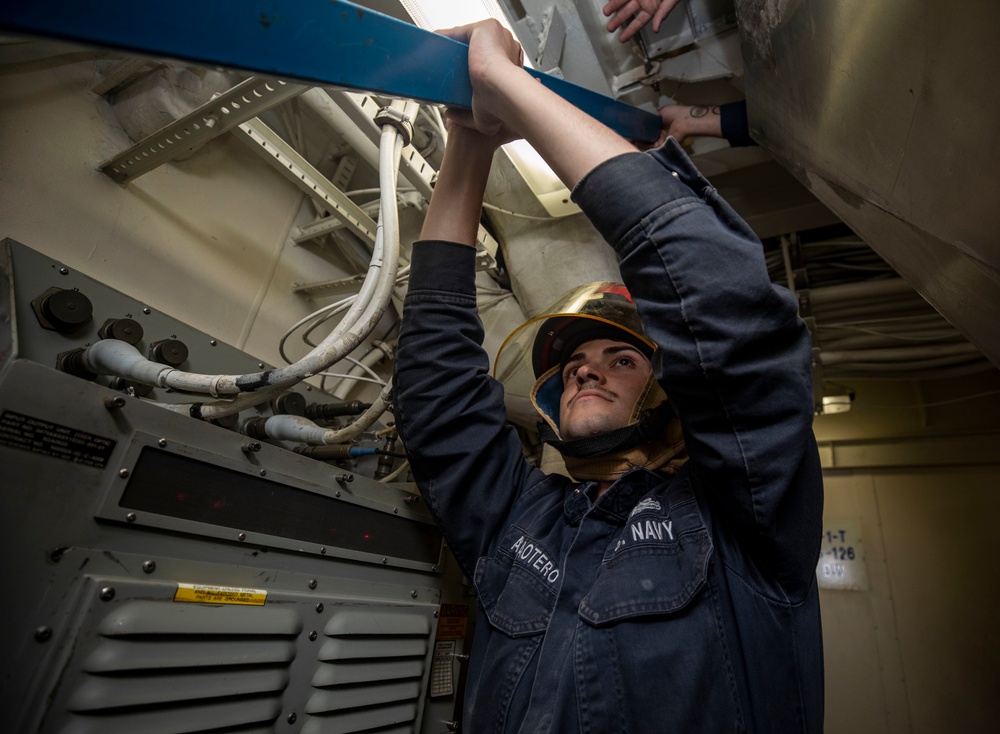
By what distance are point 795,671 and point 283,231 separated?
66.8 inches

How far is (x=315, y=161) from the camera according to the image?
5.57ft

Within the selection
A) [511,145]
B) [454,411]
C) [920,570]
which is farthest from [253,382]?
[920,570]

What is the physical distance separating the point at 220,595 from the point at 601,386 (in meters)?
0.79

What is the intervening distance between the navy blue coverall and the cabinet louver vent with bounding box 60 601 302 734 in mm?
332

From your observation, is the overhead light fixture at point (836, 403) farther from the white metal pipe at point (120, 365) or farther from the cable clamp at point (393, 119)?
the white metal pipe at point (120, 365)

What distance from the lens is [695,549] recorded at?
2.18 ft

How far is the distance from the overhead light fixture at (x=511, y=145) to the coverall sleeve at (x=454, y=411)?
360mm

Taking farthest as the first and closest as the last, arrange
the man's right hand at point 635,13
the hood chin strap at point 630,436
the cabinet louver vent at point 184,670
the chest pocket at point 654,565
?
1. the man's right hand at point 635,13
2. the hood chin strap at point 630,436
3. the chest pocket at point 654,565
4. the cabinet louver vent at point 184,670

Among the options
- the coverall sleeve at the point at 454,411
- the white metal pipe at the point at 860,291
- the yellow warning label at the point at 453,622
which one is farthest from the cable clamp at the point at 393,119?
the white metal pipe at the point at 860,291

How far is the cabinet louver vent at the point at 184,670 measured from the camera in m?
0.54

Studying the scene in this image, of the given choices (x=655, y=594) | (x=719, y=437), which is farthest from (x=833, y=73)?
(x=655, y=594)

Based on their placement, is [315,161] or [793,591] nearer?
[793,591]

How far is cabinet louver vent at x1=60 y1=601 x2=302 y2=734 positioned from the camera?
537 mm

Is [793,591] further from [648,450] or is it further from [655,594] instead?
[648,450]
